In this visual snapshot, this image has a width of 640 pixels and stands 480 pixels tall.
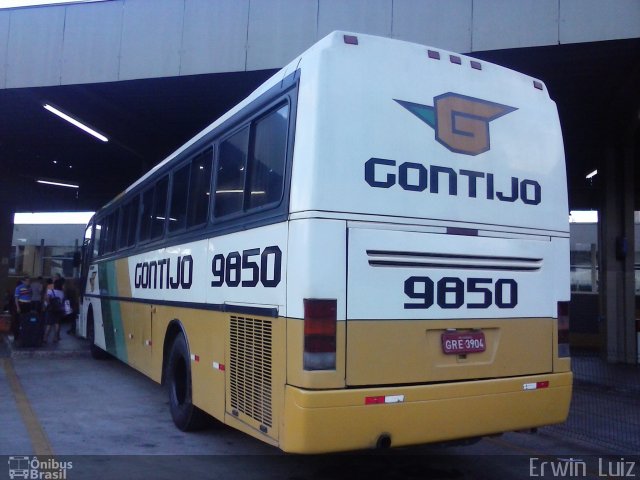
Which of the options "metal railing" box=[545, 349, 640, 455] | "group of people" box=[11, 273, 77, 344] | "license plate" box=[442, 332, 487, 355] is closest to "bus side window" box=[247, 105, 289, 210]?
"license plate" box=[442, 332, 487, 355]

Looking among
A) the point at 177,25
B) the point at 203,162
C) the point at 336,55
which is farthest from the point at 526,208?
the point at 177,25

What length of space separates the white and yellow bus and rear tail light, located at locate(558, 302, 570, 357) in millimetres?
27

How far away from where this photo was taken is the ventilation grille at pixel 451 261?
495cm

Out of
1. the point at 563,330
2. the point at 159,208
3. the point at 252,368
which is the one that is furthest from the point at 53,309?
the point at 563,330

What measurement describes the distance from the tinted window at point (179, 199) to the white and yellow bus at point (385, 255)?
1145 millimetres

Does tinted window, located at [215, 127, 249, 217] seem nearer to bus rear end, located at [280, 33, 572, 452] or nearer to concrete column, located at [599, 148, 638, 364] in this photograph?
bus rear end, located at [280, 33, 572, 452]

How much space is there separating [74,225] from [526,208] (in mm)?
43472

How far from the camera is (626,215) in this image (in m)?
15.5

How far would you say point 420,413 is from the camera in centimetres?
490

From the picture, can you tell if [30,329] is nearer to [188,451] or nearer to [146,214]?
[146,214]

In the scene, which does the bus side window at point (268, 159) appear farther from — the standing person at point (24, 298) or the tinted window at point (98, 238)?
the standing person at point (24, 298)

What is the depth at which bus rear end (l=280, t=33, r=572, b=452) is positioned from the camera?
4668mm

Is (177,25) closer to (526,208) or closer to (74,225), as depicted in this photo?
(526,208)

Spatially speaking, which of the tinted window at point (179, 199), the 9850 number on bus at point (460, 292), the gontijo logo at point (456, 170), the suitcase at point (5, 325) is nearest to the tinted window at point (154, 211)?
the tinted window at point (179, 199)
